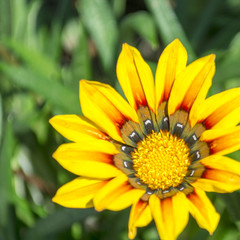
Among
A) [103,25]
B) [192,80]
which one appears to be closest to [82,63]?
[103,25]

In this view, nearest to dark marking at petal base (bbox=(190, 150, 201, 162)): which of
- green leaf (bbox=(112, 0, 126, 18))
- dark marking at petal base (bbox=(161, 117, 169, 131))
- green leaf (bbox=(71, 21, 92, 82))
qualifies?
dark marking at petal base (bbox=(161, 117, 169, 131))

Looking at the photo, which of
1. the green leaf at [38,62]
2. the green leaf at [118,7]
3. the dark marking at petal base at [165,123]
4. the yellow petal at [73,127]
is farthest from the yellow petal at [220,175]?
the green leaf at [118,7]

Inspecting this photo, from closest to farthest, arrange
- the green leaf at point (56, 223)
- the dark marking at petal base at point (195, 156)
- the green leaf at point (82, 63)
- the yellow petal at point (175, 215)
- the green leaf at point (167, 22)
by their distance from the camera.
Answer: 1. the yellow petal at point (175, 215)
2. the dark marking at petal base at point (195, 156)
3. the green leaf at point (56, 223)
4. the green leaf at point (167, 22)
5. the green leaf at point (82, 63)

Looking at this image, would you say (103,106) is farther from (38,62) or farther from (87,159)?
(38,62)

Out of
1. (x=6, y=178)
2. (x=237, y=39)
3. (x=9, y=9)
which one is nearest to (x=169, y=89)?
(x=6, y=178)

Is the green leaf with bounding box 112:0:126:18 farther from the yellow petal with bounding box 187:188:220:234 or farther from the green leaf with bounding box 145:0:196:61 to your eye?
the yellow petal with bounding box 187:188:220:234

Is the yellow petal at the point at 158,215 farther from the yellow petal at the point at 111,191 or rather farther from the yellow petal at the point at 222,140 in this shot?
the yellow petal at the point at 222,140

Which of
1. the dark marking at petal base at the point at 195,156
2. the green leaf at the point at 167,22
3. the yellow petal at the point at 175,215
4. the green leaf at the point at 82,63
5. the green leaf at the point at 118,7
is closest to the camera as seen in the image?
the yellow petal at the point at 175,215
